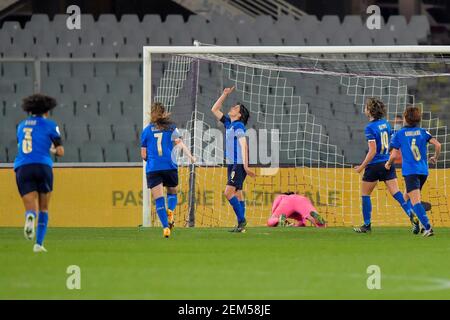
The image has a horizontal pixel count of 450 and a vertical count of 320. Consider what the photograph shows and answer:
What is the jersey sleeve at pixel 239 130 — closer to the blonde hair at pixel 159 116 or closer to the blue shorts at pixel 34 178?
the blonde hair at pixel 159 116

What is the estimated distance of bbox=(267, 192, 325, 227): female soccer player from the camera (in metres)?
18.5

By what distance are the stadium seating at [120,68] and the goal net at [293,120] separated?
0.07m

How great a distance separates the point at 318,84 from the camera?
2233cm

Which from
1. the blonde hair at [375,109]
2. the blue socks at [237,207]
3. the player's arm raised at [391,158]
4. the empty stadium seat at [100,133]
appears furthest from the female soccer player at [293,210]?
the empty stadium seat at [100,133]

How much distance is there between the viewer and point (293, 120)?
21.6 metres

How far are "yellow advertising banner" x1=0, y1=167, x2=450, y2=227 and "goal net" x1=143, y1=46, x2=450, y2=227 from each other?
0.02m

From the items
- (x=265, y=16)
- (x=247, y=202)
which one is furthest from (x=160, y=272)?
(x=265, y=16)

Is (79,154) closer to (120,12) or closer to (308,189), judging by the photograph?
(308,189)

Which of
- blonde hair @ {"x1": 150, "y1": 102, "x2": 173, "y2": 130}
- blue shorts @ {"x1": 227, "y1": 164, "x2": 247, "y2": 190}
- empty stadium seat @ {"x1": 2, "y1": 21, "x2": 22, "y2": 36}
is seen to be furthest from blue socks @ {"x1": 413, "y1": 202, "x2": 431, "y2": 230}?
empty stadium seat @ {"x1": 2, "y1": 21, "x2": 22, "y2": 36}

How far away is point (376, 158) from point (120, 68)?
7.63 metres

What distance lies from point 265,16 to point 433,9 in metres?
4.94

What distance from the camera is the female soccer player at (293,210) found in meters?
18.5

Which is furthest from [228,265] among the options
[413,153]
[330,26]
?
[330,26]

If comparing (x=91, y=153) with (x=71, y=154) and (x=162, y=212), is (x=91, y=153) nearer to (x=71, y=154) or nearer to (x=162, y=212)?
(x=71, y=154)
